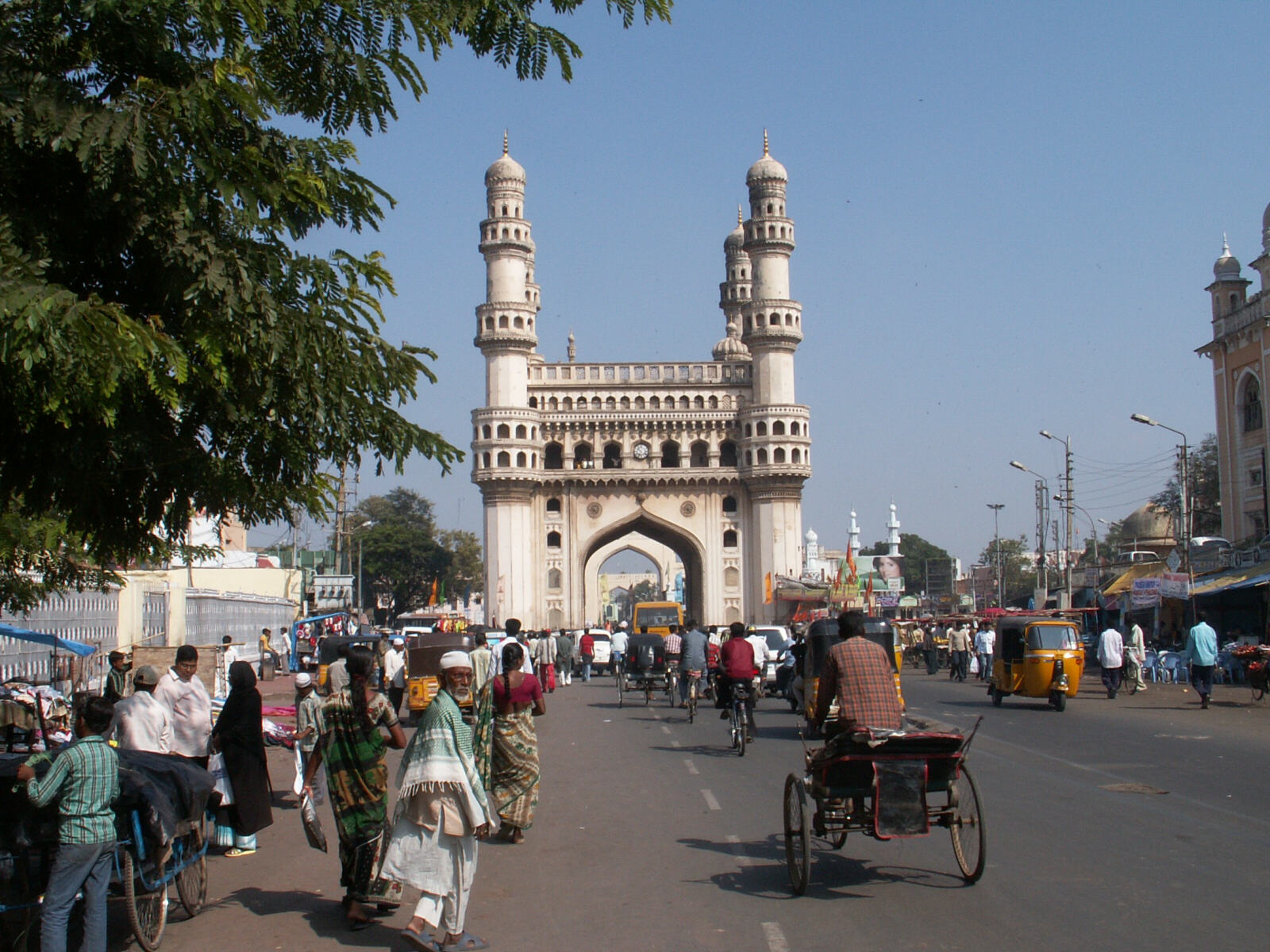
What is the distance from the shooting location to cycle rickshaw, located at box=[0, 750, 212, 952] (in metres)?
5.84

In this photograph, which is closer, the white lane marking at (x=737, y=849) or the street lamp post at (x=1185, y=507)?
the white lane marking at (x=737, y=849)

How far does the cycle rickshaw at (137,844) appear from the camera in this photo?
5840mm

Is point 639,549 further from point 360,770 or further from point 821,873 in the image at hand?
point 360,770

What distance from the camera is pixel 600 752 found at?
48.4ft

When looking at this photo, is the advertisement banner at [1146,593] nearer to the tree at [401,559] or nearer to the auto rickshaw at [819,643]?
the auto rickshaw at [819,643]

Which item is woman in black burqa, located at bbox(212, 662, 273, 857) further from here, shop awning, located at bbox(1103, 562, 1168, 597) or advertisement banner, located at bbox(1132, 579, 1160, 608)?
shop awning, located at bbox(1103, 562, 1168, 597)

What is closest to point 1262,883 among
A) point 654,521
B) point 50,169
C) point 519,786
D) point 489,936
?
point 489,936

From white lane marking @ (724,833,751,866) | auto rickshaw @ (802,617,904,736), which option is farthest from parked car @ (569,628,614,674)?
white lane marking @ (724,833,751,866)

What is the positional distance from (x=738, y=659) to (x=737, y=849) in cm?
602

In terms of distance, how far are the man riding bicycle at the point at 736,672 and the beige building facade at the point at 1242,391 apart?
25.8 m

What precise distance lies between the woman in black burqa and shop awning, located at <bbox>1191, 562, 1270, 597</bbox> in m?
24.7

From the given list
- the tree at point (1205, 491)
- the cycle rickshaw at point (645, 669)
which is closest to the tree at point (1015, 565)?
the tree at point (1205, 491)

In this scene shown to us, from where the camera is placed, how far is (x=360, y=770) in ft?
22.4

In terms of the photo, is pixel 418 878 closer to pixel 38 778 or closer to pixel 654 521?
pixel 38 778
